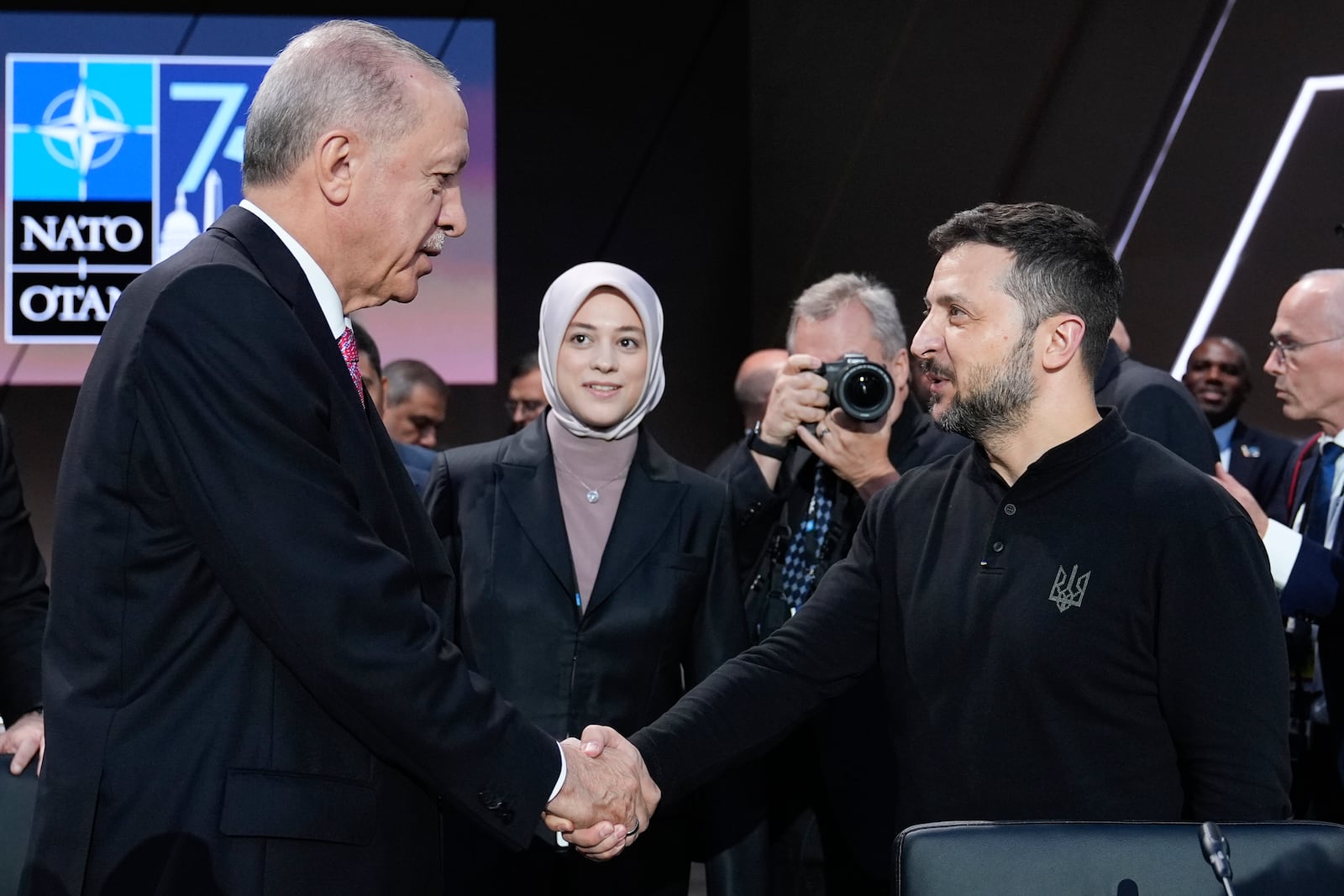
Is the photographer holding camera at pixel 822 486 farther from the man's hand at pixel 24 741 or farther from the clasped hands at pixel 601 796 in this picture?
the man's hand at pixel 24 741

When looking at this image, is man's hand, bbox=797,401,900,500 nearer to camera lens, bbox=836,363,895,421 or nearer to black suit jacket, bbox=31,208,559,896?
camera lens, bbox=836,363,895,421

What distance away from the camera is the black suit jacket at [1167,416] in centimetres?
287

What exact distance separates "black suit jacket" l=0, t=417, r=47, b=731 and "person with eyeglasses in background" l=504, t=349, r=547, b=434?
8.67 feet

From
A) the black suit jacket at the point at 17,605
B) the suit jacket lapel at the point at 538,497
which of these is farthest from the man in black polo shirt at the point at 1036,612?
the black suit jacket at the point at 17,605

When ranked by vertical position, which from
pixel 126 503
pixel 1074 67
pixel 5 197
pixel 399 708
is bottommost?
pixel 5 197

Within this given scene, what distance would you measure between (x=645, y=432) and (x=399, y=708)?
4.13ft

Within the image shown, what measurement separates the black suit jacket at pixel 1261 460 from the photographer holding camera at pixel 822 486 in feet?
7.21

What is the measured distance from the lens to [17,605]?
219 centimetres

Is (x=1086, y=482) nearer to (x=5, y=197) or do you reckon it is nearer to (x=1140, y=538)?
(x=1140, y=538)

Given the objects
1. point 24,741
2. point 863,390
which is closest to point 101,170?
point 863,390

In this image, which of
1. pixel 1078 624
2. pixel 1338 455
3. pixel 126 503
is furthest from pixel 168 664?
pixel 1338 455

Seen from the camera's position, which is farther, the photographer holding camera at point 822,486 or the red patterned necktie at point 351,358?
the photographer holding camera at point 822,486

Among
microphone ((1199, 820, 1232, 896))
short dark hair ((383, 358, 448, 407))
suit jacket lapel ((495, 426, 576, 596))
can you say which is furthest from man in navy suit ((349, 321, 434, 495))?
microphone ((1199, 820, 1232, 896))

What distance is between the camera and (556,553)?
2.47 metres
